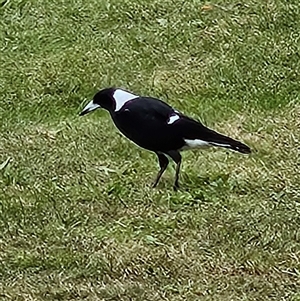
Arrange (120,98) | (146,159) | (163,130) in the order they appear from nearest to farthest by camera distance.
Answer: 1. (163,130)
2. (120,98)
3. (146,159)

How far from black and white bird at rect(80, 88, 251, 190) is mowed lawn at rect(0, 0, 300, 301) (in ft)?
0.79

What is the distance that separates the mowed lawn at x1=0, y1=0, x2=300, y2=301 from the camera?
467cm

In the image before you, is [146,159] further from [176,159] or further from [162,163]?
[176,159]

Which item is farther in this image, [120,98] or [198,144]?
[120,98]

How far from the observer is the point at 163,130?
5371 mm

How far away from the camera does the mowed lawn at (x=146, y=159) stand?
4669mm

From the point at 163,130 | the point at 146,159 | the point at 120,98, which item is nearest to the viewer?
the point at 163,130

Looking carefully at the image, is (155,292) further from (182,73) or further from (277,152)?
(182,73)

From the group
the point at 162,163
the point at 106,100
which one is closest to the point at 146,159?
the point at 162,163

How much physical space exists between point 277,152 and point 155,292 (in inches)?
72.6

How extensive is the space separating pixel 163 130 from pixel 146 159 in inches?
26.9

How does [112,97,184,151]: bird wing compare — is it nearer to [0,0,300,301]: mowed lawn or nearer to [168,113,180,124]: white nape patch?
[168,113,180,124]: white nape patch

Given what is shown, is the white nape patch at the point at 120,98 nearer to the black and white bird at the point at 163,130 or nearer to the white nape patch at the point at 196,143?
the black and white bird at the point at 163,130

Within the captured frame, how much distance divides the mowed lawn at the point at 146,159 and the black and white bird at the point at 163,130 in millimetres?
241
